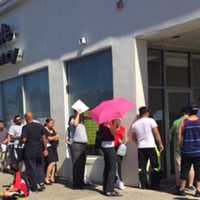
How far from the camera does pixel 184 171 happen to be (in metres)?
9.56

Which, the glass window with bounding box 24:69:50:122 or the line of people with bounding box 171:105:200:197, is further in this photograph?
the glass window with bounding box 24:69:50:122

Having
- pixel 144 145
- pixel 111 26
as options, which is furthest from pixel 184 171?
pixel 111 26

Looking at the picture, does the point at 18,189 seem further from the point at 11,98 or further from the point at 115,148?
the point at 11,98

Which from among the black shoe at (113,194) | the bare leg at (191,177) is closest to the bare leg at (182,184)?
the bare leg at (191,177)

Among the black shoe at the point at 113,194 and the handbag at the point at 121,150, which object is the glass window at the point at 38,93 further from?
the black shoe at the point at 113,194

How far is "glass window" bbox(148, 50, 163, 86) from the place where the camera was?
38.6ft

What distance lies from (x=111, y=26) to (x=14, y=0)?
5092mm

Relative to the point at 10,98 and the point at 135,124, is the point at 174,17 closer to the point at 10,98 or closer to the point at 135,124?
the point at 135,124

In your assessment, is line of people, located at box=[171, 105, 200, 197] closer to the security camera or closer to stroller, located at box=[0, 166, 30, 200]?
stroller, located at box=[0, 166, 30, 200]

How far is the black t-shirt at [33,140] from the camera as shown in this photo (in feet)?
37.1

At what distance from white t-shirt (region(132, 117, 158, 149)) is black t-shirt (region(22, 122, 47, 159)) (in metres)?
2.30

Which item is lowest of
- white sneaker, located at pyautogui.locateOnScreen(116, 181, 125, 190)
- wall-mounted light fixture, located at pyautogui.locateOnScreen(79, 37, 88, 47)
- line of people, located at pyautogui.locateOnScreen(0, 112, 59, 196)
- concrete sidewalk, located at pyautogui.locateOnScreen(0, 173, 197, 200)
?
concrete sidewalk, located at pyautogui.locateOnScreen(0, 173, 197, 200)

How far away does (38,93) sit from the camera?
14898 millimetres

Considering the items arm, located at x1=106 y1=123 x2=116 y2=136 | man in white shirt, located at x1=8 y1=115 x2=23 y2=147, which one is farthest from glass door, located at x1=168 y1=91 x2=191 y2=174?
man in white shirt, located at x1=8 y1=115 x2=23 y2=147
